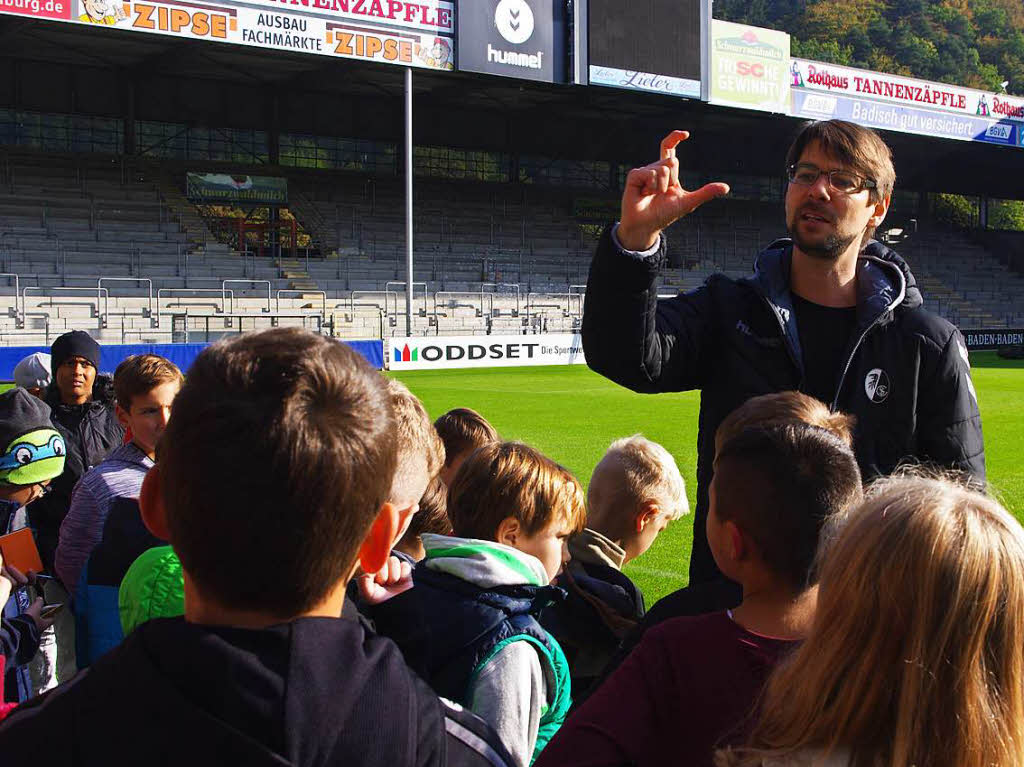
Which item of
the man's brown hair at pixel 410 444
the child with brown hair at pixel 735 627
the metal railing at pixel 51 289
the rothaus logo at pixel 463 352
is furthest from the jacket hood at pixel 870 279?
the metal railing at pixel 51 289

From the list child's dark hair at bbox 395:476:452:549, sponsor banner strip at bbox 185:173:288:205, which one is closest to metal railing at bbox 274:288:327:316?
sponsor banner strip at bbox 185:173:288:205

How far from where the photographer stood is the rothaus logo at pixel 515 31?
96.5 ft

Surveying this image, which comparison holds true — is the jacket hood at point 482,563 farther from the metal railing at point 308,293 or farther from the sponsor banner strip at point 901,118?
the sponsor banner strip at point 901,118

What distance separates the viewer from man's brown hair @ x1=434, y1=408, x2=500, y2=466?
446cm

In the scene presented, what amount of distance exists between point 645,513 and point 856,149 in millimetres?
1294

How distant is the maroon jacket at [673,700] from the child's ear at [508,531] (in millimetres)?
986

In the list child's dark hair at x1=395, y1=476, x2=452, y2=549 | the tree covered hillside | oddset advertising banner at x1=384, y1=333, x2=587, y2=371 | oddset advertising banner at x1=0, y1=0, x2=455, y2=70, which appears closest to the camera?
child's dark hair at x1=395, y1=476, x2=452, y2=549

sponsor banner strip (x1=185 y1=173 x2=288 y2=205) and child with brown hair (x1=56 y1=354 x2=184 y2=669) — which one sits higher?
sponsor banner strip (x1=185 y1=173 x2=288 y2=205)

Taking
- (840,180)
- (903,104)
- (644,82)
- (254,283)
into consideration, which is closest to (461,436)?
(840,180)

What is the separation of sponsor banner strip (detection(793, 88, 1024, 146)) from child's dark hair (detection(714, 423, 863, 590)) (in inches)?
1366

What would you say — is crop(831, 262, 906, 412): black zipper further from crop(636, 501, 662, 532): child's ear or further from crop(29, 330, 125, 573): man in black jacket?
crop(29, 330, 125, 573): man in black jacket

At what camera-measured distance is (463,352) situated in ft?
88.8

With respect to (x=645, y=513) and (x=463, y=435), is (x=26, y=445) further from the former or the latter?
(x=645, y=513)

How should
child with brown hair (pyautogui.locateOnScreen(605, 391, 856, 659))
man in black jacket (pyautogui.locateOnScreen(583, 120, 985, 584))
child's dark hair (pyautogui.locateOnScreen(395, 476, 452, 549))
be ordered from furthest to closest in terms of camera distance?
child's dark hair (pyautogui.locateOnScreen(395, 476, 452, 549))
man in black jacket (pyautogui.locateOnScreen(583, 120, 985, 584))
child with brown hair (pyautogui.locateOnScreen(605, 391, 856, 659))
